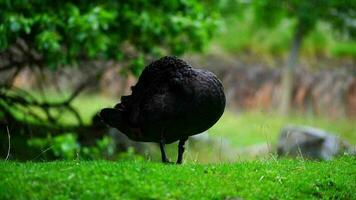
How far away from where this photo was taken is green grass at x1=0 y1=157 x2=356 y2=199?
5.61m

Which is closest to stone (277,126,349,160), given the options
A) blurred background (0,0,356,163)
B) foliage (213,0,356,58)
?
blurred background (0,0,356,163)

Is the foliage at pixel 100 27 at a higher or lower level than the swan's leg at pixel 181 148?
higher

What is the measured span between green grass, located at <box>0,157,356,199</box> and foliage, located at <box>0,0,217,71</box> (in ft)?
12.7

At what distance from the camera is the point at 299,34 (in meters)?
22.5

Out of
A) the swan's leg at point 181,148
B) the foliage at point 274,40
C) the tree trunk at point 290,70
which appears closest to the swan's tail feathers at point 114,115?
the swan's leg at point 181,148

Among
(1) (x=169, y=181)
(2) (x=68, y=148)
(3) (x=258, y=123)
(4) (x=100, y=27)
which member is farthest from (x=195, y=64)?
(1) (x=169, y=181)

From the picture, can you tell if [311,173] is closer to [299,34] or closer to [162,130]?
[162,130]

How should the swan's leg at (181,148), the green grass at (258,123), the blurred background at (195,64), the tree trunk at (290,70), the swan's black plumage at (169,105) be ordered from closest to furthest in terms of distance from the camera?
the swan's black plumage at (169,105) → the swan's leg at (181,148) → the blurred background at (195,64) → the green grass at (258,123) → the tree trunk at (290,70)

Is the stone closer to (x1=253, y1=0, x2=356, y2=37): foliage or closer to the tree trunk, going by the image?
(x1=253, y1=0, x2=356, y2=37): foliage

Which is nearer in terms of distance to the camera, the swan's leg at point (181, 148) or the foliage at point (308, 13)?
the swan's leg at point (181, 148)

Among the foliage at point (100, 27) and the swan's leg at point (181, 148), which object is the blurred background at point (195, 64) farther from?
the swan's leg at point (181, 148)

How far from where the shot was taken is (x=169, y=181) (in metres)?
5.89

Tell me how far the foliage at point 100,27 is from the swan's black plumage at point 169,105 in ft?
10.6

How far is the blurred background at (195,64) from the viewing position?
1063cm
